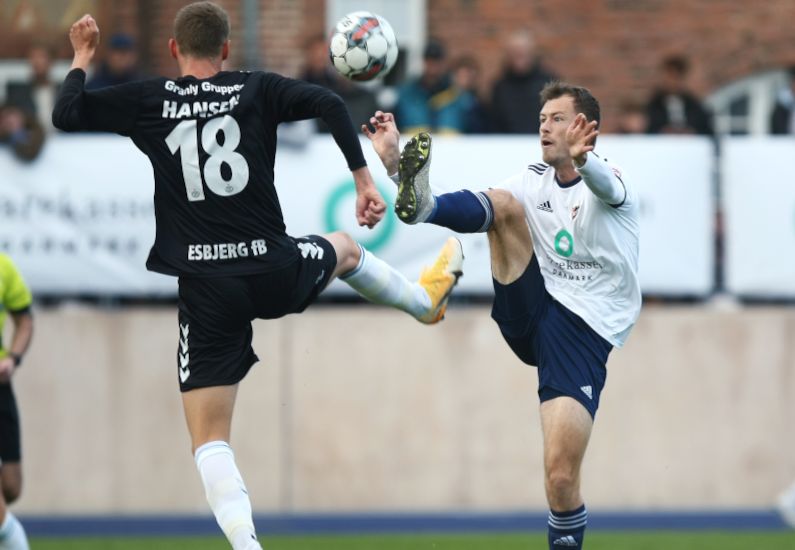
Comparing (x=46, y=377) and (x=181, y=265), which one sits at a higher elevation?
(x=181, y=265)

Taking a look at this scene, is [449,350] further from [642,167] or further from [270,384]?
[642,167]

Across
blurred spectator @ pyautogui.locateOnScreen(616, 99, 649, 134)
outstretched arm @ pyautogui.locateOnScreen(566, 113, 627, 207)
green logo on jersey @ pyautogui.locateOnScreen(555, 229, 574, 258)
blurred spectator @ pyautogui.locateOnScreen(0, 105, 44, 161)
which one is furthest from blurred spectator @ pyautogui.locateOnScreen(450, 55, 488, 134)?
outstretched arm @ pyautogui.locateOnScreen(566, 113, 627, 207)

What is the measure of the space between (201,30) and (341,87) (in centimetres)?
503

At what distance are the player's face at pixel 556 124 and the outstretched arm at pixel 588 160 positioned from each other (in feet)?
0.89

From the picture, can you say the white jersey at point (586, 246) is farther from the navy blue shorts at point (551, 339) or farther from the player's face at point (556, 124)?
the player's face at point (556, 124)

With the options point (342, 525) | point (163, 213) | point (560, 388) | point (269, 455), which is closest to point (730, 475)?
point (342, 525)

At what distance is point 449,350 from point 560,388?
470cm

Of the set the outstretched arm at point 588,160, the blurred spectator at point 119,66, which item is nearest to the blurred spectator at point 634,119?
the blurred spectator at point 119,66

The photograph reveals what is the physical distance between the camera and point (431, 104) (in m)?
10.0

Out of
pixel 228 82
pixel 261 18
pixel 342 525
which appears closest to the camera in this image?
pixel 228 82

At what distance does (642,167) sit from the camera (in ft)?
32.5

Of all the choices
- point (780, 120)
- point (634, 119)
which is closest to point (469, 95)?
point (634, 119)

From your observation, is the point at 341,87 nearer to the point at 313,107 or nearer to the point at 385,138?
the point at 385,138

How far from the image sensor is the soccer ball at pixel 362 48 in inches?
221
